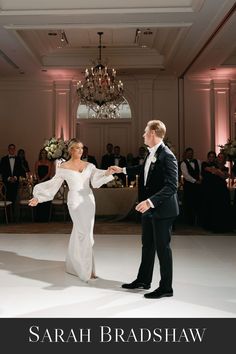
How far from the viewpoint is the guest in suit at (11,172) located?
35.7 ft

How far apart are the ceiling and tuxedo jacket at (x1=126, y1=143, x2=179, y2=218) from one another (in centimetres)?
446

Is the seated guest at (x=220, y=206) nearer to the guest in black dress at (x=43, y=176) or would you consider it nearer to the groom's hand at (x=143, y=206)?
the guest in black dress at (x=43, y=176)

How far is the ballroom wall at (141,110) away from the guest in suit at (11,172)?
8.09ft

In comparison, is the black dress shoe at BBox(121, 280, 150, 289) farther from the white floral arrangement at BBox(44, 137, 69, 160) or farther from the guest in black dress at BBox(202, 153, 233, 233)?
the white floral arrangement at BBox(44, 137, 69, 160)

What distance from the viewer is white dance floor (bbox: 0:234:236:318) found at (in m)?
3.49

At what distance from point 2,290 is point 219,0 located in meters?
5.76

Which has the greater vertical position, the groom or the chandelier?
the chandelier

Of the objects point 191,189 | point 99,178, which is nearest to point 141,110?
point 191,189

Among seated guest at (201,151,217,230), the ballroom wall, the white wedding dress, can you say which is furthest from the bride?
the ballroom wall

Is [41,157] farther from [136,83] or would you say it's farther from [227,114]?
[227,114]

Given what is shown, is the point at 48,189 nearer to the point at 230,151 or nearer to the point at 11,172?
the point at 230,151

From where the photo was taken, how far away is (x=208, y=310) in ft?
11.4

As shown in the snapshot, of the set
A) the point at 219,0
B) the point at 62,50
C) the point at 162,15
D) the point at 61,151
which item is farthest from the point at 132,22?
the point at 62,50

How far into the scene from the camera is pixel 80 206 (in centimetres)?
465
